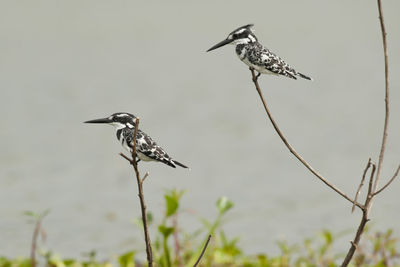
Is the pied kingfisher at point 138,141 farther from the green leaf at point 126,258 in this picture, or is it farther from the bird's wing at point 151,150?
the green leaf at point 126,258

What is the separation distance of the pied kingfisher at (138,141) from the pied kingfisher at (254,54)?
1.81ft

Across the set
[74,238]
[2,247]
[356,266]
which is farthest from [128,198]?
[356,266]

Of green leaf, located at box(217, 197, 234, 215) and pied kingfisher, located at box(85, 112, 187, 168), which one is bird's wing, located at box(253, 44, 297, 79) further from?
green leaf, located at box(217, 197, 234, 215)

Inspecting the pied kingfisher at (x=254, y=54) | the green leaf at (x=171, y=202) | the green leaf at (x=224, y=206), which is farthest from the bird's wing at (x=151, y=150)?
the green leaf at (x=224, y=206)

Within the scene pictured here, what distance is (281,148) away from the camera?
7.03m

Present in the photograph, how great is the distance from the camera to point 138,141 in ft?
9.84

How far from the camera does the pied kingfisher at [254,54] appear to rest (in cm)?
322

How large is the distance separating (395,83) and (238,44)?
16.7 ft

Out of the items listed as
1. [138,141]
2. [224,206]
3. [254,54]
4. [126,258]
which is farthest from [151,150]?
[126,258]

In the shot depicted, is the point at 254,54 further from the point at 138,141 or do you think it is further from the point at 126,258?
the point at 126,258

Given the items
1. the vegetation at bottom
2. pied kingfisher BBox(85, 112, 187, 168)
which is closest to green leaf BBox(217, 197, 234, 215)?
the vegetation at bottom

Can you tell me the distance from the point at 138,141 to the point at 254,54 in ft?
2.30

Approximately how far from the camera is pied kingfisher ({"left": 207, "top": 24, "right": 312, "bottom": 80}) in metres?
3.22

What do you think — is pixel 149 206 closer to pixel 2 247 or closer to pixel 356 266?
pixel 2 247
